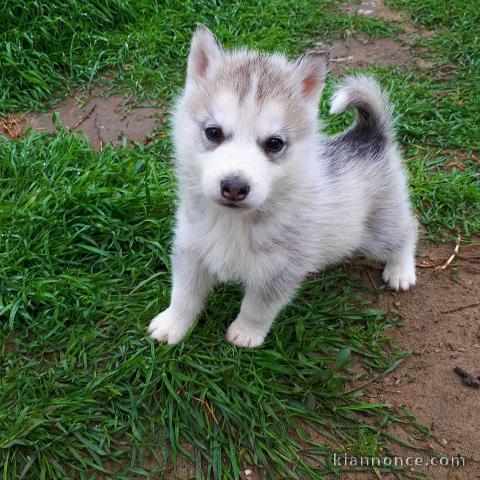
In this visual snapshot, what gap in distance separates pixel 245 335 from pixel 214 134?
1.17 m

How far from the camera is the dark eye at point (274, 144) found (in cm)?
237

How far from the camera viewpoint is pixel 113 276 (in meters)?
3.39

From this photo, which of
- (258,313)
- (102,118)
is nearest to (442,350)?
(258,313)

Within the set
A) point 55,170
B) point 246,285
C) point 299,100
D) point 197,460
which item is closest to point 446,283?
point 246,285

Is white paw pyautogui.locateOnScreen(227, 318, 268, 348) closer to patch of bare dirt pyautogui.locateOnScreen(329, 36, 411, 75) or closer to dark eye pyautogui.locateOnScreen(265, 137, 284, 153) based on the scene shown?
dark eye pyautogui.locateOnScreen(265, 137, 284, 153)

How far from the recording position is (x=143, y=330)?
3105mm

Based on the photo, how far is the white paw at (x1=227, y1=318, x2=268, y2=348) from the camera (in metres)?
3.01

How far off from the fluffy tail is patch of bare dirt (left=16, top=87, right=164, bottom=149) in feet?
6.54

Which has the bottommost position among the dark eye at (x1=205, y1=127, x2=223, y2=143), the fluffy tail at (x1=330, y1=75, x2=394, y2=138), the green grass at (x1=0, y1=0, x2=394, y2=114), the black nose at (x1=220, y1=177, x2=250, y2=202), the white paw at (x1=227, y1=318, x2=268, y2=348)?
the white paw at (x1=227, y1=318, x2=268, y2=348)

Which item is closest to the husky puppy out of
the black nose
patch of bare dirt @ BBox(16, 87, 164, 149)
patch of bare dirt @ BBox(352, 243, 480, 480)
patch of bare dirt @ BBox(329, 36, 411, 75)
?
the black nose

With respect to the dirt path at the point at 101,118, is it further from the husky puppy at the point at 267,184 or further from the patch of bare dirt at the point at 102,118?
the husky puppy at the point at 267,184

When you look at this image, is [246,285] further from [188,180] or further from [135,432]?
[135,432]

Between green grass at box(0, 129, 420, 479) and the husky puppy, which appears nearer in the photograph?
the husky puppy

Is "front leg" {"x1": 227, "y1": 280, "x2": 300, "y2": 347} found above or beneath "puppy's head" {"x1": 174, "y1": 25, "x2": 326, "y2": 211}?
beneath
